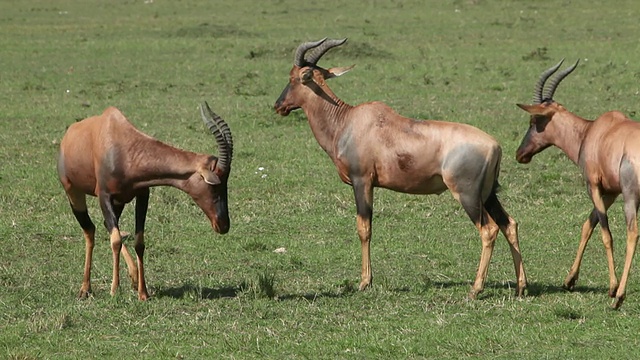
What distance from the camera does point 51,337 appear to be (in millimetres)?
8609

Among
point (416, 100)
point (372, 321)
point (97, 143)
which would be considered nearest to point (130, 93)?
point (416, 100)

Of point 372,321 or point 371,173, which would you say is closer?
point 372,321

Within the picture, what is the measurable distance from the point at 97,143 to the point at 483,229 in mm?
3471

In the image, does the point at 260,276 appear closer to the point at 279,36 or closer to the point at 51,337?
the point at 51,337

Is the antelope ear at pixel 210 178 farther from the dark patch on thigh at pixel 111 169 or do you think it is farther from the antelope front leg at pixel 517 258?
the antelope front leg at pixel 517 258

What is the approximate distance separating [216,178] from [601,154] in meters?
3.27

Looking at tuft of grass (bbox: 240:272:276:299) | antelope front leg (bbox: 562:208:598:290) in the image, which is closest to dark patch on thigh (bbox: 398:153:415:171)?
tuft of grass (bbox: 240:272:276:299)

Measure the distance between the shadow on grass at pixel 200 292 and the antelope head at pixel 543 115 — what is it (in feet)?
9.99

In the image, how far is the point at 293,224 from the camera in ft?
44.4

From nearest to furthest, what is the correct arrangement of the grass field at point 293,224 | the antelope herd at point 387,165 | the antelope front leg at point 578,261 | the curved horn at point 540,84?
the grass field at point 293,224 → the antelope herd at point 387,165 → the antelope front leg at point 578,261 → the curved horn at point 540,84

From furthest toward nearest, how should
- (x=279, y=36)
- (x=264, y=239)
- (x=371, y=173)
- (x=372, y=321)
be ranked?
(x=279, y=36) < (x=264, y=239) < (x=371, y=173) < (x=372, y=321)

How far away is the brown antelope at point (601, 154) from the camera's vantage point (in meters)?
9.47

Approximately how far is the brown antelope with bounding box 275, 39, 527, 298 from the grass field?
1.88 feet

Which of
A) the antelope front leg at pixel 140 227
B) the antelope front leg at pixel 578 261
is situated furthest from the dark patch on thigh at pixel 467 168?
the antelope front leg at pixel 140 227
